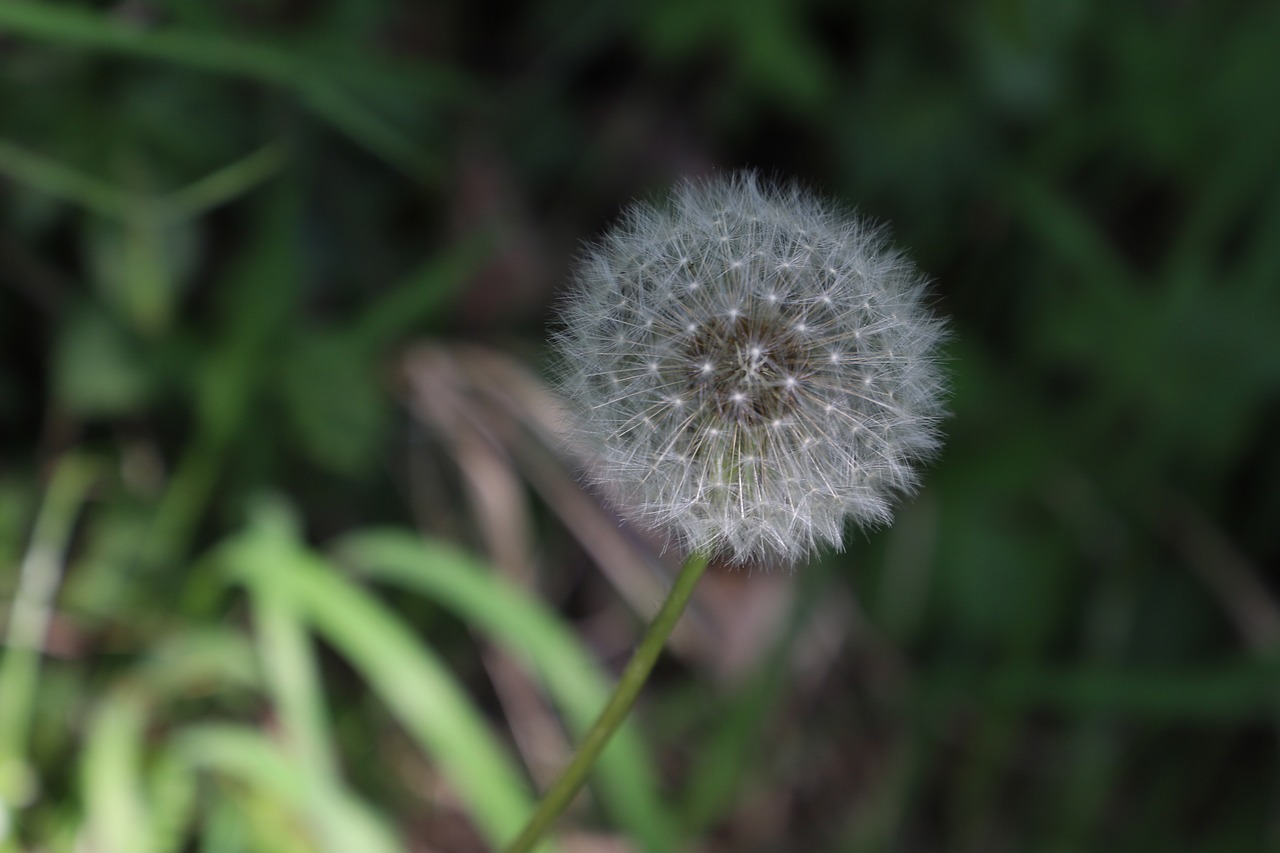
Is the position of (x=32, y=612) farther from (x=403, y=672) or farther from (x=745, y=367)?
(x=745, y=367)

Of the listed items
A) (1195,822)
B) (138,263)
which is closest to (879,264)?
(138,263)

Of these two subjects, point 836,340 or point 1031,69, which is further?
point 1031,69

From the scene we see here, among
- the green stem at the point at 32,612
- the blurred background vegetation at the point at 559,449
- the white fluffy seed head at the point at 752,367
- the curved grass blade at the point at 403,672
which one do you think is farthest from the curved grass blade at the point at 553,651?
the white fluffy seed head at the point at 752,367

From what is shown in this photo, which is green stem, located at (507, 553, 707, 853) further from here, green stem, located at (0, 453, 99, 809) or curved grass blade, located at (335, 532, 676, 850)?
green stem, located at (0, 453, 99, 809)

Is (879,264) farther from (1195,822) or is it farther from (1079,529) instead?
(1195,822)

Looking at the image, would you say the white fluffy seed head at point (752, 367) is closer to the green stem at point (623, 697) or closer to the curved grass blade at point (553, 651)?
the green stem at point (623, 697)

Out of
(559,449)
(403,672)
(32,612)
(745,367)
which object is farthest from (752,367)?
(32,612)

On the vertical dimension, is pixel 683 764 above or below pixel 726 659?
below
